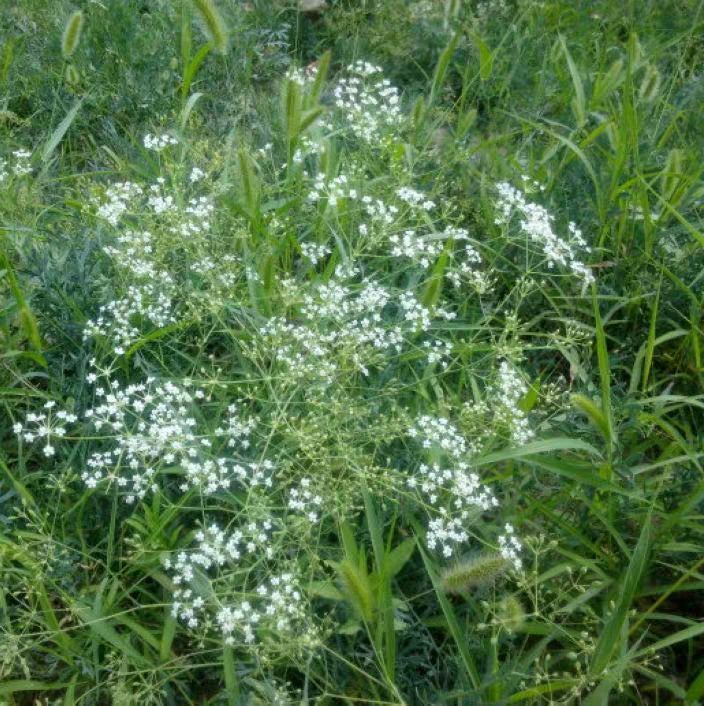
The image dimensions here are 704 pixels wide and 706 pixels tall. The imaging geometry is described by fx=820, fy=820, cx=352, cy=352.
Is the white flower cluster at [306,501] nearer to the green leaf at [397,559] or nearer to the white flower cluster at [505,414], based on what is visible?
the green leaf at [397,559]

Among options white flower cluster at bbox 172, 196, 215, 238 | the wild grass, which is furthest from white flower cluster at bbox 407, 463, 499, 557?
white flower cluster at bbox 172, 196, 215, 238

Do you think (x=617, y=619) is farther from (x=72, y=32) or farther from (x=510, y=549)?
(x=72, y=32)

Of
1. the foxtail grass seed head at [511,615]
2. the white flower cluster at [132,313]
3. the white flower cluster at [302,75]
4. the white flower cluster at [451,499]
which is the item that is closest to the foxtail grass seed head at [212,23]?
the white flower cluster at [302,75]

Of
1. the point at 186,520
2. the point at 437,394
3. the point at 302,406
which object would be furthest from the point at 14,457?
the point at 437,394

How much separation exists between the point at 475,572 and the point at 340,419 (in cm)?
53

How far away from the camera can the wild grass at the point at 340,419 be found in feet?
6.53

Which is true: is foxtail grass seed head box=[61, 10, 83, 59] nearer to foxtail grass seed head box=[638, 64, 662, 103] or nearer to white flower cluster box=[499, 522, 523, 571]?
foxtail grass seed head box=[638, 64, 662, 103]

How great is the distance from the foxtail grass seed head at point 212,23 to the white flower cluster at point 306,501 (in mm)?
1560

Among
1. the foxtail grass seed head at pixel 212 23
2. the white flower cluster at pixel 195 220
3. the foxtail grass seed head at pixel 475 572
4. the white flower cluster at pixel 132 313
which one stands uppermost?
the foxtail grass seed head at pixel 212 23

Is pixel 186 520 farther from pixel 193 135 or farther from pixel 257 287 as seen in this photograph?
pixel 193 135

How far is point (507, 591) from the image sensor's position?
221cm

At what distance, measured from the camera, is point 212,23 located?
8.98ft

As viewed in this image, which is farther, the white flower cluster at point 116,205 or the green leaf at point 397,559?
the white flower cluster at point 116,205

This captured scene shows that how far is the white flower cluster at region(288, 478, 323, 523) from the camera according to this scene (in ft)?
6.40
